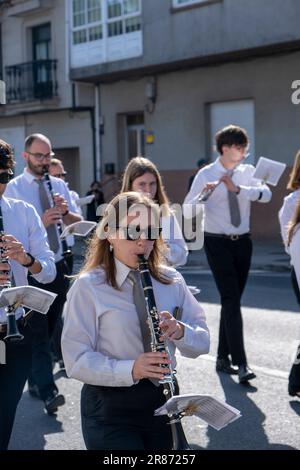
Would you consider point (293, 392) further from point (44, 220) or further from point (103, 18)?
point (103, 18)

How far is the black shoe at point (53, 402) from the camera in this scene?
6035mm

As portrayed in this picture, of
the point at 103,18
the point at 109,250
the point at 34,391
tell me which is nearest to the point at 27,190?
the point at 34,391

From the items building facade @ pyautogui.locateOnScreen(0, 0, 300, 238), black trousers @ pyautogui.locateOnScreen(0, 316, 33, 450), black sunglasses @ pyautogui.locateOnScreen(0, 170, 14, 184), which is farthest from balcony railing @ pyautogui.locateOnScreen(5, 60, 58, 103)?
black trousers @ pyautogui.locateOnScreen(0, 316, 33, 450)

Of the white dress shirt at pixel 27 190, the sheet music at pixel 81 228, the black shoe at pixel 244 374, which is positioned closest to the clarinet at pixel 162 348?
the sheet music at pixel 81 228

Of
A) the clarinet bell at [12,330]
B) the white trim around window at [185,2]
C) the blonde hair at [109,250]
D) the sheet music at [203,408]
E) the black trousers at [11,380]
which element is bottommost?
the black trousers at [11,380]

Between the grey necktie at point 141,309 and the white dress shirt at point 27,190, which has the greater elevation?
Answer: the white dress shirt at point 27,190

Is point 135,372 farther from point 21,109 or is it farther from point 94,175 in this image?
point 21,109

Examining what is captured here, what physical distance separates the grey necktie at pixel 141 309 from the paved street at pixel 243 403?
2.07 m

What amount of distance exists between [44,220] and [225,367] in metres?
2.21

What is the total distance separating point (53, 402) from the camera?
603cm

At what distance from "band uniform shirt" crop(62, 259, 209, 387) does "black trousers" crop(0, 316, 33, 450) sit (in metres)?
0.94

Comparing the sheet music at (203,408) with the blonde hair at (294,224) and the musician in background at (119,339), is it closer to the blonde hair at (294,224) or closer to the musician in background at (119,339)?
the musician in background at (119,339)

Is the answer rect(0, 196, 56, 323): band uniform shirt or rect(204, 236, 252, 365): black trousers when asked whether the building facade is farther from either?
rect(0, 196, 56, 323): band uniform shirt

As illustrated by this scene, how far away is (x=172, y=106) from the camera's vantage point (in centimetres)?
2094
